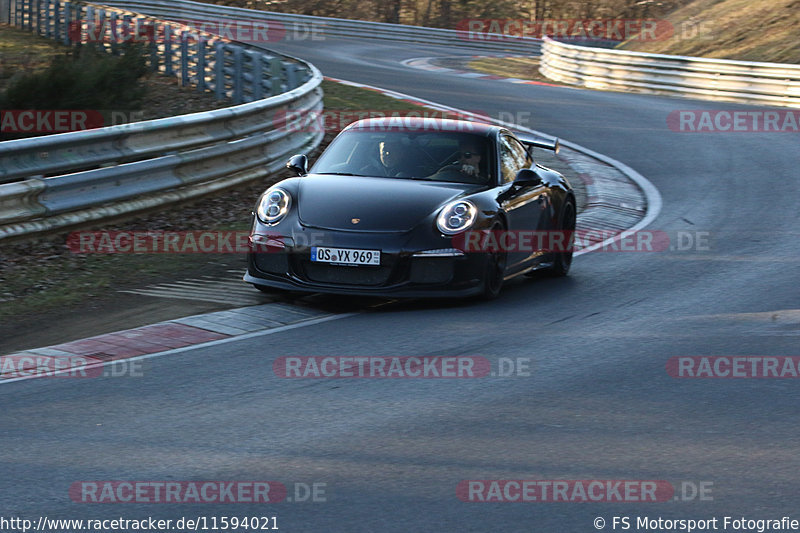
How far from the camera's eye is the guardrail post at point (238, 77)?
18281 millimetres

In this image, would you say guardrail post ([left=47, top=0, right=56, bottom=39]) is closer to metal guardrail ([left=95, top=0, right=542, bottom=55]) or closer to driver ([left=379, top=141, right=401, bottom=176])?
metal guardrail ([left=95, top=0, right=542, bottom=55])

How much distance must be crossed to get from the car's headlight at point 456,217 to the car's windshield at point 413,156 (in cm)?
70

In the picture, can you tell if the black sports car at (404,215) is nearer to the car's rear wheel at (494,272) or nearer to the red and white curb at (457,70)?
the car's rear wheel at (494,272)

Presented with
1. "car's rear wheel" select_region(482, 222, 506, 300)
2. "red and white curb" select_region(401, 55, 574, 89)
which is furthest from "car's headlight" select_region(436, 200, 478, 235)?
"red and white curb" select_region(401, 55, 574, 89)

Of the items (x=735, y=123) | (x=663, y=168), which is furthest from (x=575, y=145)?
(x=735, y=123)

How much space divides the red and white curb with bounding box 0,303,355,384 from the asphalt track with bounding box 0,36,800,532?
0.68 feet

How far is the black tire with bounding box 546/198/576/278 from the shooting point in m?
10.0

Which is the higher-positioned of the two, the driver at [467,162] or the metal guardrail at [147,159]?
the driver at [467,162]

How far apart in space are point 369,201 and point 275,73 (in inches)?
371

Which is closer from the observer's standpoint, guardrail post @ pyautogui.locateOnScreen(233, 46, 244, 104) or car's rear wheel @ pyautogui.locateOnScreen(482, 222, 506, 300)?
car's rear wheel @ pyautogui.locateOnScreen(482, 222, 506, 300)

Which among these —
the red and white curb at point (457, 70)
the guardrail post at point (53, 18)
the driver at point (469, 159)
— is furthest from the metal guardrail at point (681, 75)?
the driver at point (469, 159)

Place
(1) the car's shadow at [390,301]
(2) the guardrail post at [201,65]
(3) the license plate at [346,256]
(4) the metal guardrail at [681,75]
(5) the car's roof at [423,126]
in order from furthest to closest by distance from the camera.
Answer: (4) the metal guardrail at [681,75], (2) the guardrail post at [201,65], (5) the car's roof at [423,126], (1) the car's shadow at [390,301], (3) the license plate at [346,256]

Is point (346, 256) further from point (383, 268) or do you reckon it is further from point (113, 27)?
point (113, 27)

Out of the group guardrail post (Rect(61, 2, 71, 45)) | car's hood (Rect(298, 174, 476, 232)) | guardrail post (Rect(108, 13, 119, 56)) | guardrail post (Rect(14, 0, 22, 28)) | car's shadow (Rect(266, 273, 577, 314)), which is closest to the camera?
car's hood (Rect(298, 174, 476, 232))
